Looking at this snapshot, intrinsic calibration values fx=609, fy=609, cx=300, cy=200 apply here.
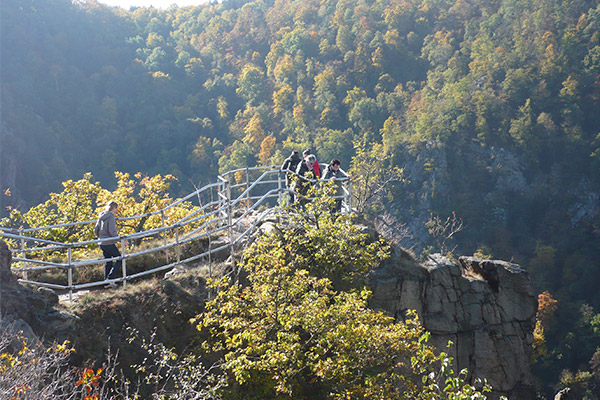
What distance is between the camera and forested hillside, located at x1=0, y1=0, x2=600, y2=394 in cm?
6906

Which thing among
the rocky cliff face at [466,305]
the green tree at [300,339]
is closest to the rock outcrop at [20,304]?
the rocky cliff face at [466,305]

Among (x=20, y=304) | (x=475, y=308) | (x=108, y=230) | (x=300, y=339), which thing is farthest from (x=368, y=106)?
(x=20, y=304)

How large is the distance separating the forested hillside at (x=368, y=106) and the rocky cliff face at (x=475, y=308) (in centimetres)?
3956

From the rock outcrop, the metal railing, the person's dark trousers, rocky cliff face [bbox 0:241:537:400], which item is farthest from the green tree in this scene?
the rock outcrop

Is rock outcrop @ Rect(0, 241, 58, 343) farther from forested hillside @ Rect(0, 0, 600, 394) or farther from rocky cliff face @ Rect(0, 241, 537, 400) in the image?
forested hillside @ Rect(0, 0, 600, 394)

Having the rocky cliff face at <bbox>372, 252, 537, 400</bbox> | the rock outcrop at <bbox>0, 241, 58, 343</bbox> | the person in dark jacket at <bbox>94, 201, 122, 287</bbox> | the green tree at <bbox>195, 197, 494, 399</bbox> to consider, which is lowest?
the rocky cliff face at <bbox>372, 252, 537, 400</bbox>

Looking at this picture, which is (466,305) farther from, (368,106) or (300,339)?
(368,106)

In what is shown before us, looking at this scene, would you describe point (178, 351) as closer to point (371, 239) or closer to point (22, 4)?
point (371, 239)

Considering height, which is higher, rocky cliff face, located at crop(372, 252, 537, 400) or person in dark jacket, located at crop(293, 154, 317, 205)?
person in dark jacket, located at crop(293, 154, 317, 205)

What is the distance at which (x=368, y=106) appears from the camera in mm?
85812

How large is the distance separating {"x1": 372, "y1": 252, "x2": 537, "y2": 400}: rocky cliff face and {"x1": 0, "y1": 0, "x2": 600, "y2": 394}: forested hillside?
39.6 meters

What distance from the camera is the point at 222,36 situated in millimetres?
109438

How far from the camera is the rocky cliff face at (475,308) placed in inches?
496

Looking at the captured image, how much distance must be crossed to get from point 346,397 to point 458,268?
6208mm
